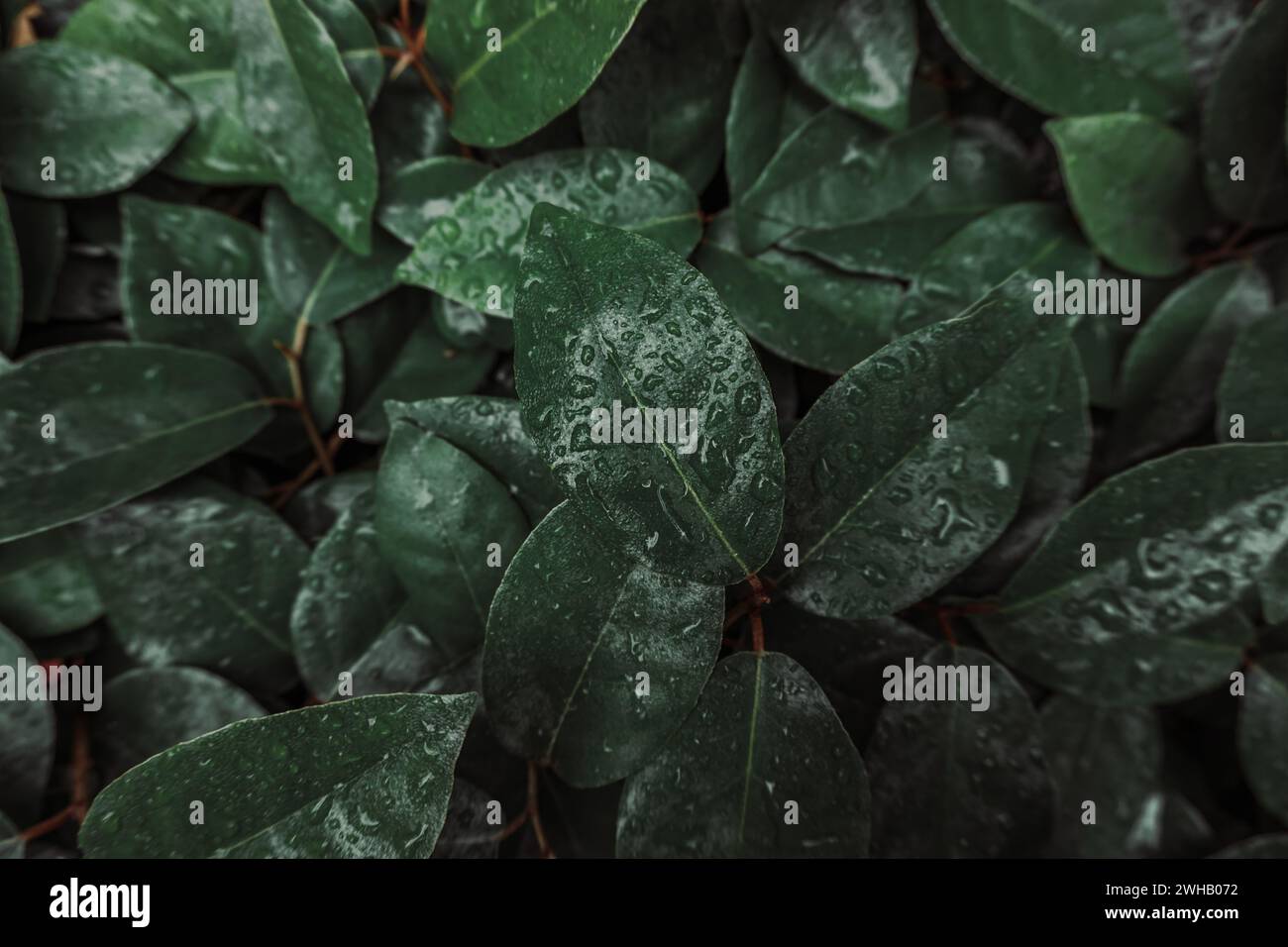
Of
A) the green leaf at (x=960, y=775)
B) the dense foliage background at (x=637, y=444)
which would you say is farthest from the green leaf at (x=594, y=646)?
the green leaf at (x=960, y=775)

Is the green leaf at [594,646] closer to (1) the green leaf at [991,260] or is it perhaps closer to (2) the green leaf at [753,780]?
(2) the green leaf at [753,780]

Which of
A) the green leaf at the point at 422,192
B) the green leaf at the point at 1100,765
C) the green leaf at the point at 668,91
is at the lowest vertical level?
the green leaf at the point at 1100,765

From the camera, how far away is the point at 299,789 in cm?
44

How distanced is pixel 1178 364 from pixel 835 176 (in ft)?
0.94

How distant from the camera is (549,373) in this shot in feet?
1.38

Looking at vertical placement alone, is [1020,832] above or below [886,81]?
below

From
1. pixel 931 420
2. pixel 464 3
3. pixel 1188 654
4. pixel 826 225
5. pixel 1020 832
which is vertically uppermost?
pixel 464 3

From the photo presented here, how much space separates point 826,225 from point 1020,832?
411mm

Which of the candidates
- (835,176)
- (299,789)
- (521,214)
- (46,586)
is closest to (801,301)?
(835,176)

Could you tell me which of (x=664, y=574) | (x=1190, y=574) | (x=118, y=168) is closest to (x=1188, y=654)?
(x=1190, y=574)

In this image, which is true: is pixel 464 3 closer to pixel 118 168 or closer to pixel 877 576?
pixel 118 168

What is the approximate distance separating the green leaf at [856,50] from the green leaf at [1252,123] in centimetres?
22

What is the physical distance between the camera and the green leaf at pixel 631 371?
419mm

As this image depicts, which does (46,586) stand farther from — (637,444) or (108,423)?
(637,444)
